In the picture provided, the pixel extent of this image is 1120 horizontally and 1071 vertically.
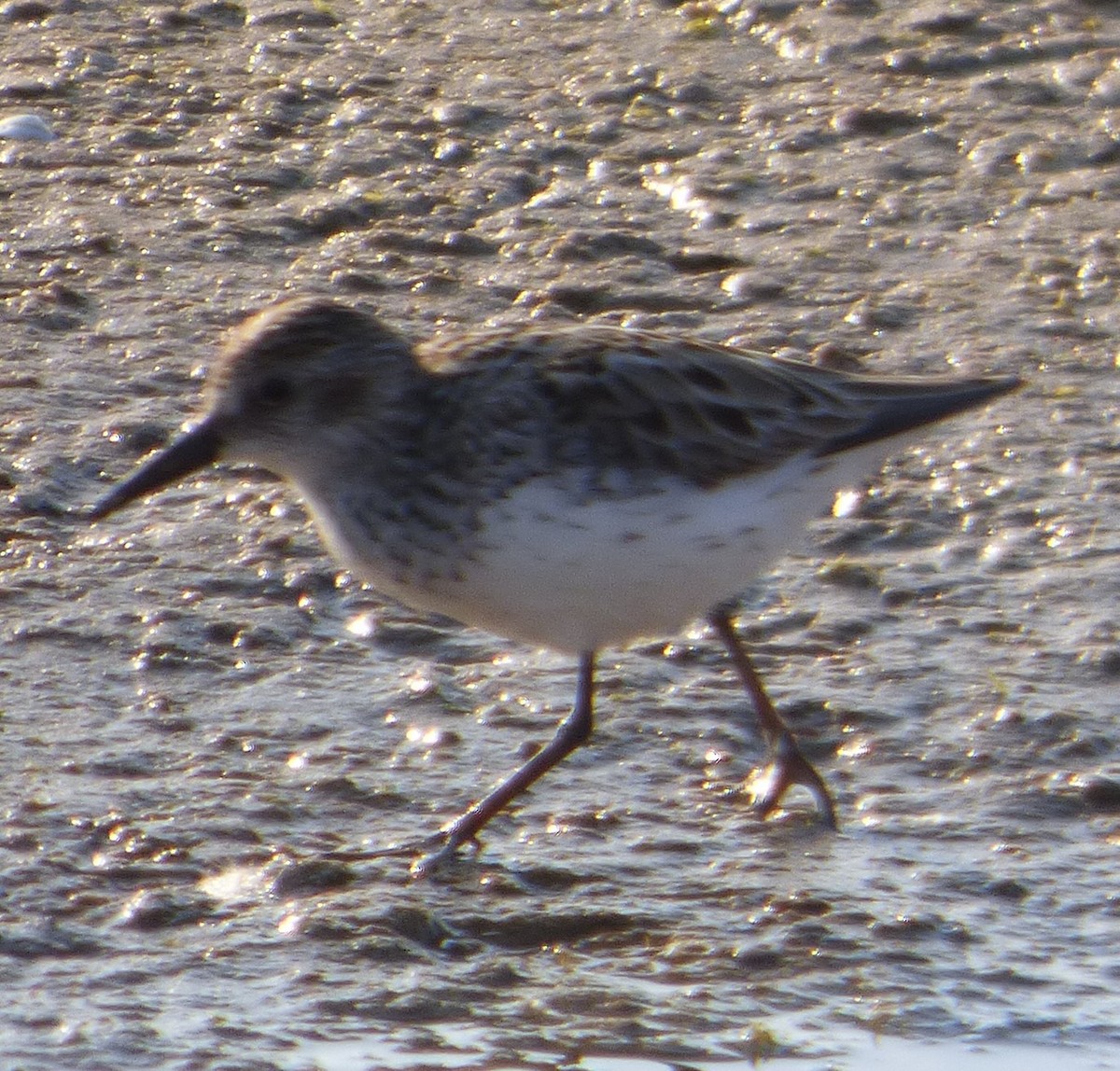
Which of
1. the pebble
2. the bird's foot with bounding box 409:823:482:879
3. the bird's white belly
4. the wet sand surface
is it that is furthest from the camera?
the pebble

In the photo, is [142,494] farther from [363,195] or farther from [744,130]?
[744,130]

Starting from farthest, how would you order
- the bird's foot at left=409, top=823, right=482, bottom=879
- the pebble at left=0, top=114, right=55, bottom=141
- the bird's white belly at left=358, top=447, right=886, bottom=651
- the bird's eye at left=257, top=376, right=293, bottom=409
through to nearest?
the pebble at left=0, top=114, right=55, bottom=141 < the bird's eye at left=257, top=376, right=293, bottom=409 < the bird's foot at left=409, top=823, right=482, bottom=879 < the bird's white belly at left=358, top=447, right=886, bottom=651

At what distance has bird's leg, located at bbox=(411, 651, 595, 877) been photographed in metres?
4.92

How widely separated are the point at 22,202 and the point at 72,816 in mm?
3154

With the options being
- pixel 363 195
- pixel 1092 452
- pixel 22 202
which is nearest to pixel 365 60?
pixel 363 195

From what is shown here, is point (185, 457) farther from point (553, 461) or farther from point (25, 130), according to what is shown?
point (25, 130)

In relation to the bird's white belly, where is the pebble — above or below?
above

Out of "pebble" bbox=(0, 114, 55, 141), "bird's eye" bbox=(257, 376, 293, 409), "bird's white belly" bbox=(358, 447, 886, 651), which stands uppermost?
"pebble" bbox=(0, 114, 55, 141)

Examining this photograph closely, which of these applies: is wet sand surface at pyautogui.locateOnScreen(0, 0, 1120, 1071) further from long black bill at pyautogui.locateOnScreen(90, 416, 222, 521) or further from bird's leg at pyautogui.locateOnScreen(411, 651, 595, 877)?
long black bill at pyautogui.locateOnScreen(90, 416, 222, 521)

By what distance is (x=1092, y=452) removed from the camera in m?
6.54

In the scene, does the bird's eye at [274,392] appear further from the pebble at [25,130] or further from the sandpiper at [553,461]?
the pebble at [25,130]

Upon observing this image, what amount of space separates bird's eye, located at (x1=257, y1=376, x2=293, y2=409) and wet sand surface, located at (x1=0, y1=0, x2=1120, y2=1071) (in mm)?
792

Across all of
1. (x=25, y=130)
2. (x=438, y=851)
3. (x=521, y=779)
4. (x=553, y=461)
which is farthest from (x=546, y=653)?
(x=25, y=130)

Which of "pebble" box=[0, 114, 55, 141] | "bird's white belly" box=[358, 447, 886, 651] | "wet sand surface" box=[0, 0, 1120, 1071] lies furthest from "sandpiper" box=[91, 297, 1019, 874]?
"pebble" box=[0, 114, 55, 141]
